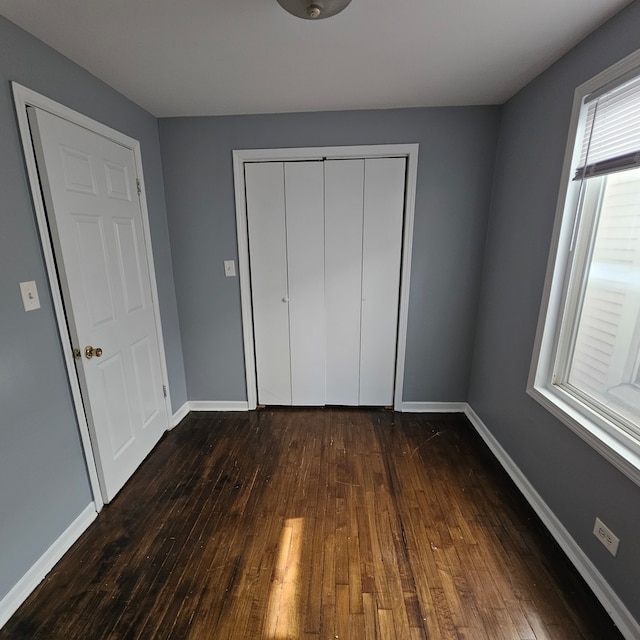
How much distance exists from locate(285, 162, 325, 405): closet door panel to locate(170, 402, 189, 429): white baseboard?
36.7 inches

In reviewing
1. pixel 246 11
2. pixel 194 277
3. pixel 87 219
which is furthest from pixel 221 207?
pixel 246 11

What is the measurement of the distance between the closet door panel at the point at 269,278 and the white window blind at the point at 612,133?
5.82 feet

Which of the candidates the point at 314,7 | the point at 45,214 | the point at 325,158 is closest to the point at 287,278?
the point at 325,158

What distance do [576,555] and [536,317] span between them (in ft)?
3.71

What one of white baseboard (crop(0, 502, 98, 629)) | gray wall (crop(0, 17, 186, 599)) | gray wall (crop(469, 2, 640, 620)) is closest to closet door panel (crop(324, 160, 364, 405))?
gray wall (crop(469, 2, 640, 620))

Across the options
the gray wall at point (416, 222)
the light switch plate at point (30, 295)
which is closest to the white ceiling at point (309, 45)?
the gray wall at point (416, 222)

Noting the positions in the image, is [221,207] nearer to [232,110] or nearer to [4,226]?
[232,110]

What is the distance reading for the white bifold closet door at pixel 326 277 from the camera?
2338mm

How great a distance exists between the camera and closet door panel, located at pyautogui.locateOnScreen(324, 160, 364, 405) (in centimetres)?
233

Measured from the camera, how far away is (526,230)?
6.12 ft

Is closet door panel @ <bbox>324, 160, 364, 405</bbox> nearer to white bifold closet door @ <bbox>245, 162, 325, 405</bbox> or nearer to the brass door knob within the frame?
white bifold closet door @ <bbox>245, 162, 325, 405</bbox>

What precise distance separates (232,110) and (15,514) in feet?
8.21

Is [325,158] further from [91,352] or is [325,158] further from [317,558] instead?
[317,558]

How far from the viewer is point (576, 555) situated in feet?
4.65
